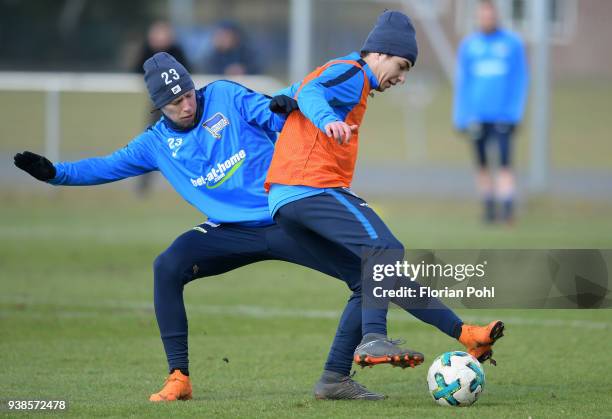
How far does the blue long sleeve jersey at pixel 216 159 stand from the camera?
6508 mm

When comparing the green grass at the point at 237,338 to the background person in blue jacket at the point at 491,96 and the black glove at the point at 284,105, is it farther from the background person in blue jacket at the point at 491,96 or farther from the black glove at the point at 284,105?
the black glove at the point at 284,105

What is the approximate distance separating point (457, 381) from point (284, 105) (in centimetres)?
167

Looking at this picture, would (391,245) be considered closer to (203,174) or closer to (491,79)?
(203,174)

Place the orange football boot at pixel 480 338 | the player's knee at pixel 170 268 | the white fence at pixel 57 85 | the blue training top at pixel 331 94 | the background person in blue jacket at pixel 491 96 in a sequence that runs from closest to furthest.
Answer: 1. the orange football boot at pixel 480 338
2. the blue training top at pixel 331 94
3. the player's knee at pixel 170 268
4. the background person in blue jacket at pixel 491 96
5. the white fence at pixel 57 85

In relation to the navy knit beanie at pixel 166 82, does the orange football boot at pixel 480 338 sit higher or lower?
lower

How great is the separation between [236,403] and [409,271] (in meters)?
1.15

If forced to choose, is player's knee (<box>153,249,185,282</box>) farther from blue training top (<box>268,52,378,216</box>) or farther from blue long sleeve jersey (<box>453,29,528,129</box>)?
blue long sleeve jersey (<box>453,29,528,129</box>)

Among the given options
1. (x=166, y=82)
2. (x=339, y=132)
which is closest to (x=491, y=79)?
(x=166, y=82)

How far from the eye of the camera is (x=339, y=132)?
548 centimetres

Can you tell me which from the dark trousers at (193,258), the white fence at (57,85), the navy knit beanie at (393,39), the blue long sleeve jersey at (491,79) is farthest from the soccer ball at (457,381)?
the white fence at (57,85)

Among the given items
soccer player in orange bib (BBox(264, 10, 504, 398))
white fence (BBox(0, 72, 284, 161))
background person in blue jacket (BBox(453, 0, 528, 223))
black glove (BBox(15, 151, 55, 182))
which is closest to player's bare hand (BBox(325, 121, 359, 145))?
soccer player in orange bib (BBox(264, 10, 504, 398))

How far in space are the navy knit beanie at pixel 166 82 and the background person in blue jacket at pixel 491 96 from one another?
950 centimetres

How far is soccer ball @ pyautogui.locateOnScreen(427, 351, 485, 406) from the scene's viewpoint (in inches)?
232

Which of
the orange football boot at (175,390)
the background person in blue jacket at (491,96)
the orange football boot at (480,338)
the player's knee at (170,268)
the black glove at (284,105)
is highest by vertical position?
the background person in blue jacket at (491,96)
